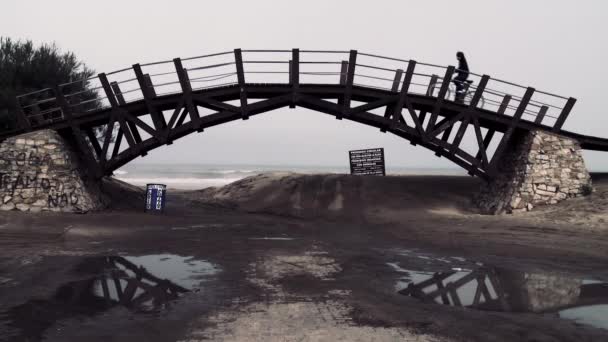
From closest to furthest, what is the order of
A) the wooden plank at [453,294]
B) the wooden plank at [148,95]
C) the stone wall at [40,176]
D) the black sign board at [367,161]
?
the wooden plank at [453,294] < the stone wall at [40,176] < the wooden plank at [148,95] < the black sign board at [367,161]

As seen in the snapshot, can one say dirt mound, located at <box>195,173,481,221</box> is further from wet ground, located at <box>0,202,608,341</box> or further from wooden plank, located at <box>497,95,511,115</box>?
wet ground, located at <box>0,202,608,341</box>

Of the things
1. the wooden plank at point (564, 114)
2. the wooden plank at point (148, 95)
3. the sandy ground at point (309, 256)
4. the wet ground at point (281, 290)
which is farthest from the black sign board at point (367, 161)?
the wet ground at point (281, 290)

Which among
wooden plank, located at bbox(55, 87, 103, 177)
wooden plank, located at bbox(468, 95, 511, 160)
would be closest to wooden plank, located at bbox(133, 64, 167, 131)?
wooden plank, located at bbox(55, 87, 103, 177)

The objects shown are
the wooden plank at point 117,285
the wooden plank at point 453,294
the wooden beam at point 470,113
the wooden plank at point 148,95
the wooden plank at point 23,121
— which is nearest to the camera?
the wooden plank at point 453,294

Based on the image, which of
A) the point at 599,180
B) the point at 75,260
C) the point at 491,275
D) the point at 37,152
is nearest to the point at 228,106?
the point at 37,152

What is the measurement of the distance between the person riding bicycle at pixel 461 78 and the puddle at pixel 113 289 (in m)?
12.3

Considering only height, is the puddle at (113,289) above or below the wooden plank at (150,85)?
below

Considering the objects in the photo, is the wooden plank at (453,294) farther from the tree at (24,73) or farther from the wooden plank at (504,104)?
the tree at (24,73)

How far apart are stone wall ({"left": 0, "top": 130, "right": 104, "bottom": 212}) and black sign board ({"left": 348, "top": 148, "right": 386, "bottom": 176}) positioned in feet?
49.1

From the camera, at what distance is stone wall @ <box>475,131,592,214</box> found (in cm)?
1661

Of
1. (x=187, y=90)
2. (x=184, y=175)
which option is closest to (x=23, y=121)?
(x=187, y=90)

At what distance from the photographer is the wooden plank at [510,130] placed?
17469 mm

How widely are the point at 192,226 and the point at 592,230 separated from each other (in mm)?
11623

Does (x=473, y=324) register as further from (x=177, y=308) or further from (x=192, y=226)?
(x=192, y=226)
